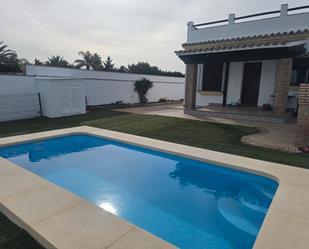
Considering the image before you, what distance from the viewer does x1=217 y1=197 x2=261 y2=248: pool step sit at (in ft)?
11.3

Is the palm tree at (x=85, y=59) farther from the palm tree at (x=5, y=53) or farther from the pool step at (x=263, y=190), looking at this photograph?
the pool step at (x=263, y=190)

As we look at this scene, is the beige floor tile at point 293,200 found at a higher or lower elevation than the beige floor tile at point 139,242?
lower

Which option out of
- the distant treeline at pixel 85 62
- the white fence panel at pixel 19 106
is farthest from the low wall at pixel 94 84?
the distant treeline at pixel 85 62

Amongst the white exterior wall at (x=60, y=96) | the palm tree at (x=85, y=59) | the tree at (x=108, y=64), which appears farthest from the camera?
the tree at (x=108, y=64)

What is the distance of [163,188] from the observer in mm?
5188

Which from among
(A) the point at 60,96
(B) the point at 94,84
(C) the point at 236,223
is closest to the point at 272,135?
(C) the point at 236,223

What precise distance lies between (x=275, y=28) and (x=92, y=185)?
1371cm

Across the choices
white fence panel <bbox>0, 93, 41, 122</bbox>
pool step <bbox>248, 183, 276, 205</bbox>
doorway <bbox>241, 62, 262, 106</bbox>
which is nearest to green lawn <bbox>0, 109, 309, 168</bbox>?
white fence panel <bbox>0, 93, 41, 122</bbox>

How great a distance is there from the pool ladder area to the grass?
1530 mm

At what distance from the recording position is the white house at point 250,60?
10.6 m

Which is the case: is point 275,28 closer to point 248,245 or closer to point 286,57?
point 286,57

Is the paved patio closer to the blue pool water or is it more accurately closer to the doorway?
the blue pool water

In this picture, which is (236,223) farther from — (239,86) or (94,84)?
(94,84)

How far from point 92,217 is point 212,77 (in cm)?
1355
